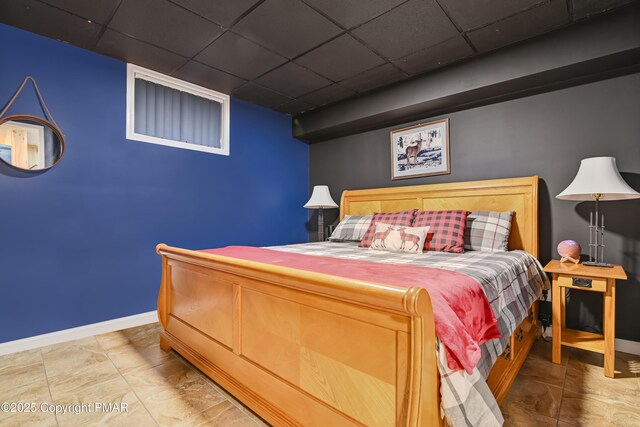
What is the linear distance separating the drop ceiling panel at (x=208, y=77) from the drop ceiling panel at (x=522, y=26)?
2.28 metres

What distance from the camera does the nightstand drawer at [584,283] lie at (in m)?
1.98

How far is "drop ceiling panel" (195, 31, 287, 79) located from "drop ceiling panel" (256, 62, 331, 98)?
108 mm

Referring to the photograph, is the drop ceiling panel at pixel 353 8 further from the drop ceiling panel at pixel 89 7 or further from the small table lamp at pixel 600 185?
the small table lamp at pixel 600 185

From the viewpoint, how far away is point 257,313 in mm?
1518

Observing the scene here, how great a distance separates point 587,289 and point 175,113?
154 inches

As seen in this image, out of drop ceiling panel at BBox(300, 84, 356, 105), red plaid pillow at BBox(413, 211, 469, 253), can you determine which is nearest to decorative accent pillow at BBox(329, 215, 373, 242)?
red plaid pillow at BBox(413, 211, 469, 253)

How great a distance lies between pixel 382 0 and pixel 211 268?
207cm

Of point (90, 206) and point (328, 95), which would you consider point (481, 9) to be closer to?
point (328, 95)

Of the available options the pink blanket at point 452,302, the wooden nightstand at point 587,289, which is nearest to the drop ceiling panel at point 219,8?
the pink blanket at point 452,302

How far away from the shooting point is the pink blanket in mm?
1003

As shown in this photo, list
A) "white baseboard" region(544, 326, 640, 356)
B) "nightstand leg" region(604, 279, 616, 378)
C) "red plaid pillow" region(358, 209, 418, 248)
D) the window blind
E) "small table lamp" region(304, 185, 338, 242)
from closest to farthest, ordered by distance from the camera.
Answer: "nightstand leg" region(604, 279, 616, 378), "white baseboard" region(544, 326, 640, 356), "red plaid pillow" region(358, 209, 418, 248), the window blind, "small table lamp" region(304, 185, 338, 242)

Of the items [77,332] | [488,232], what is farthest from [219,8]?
[77,332]

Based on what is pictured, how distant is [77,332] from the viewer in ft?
8.40

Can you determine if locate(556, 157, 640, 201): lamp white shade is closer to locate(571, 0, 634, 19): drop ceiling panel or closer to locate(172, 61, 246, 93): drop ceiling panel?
locate(571, 0, 634, 19): drop ceiling panel
